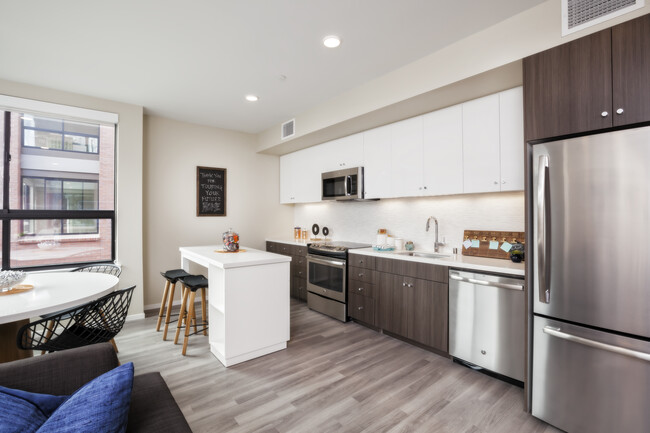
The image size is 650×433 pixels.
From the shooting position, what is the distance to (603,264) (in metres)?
1.70

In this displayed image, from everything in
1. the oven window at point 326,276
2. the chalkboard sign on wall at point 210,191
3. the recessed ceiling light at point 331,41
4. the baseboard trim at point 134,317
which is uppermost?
the recessed ceiling light at point 331,41

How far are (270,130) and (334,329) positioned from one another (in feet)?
10.3

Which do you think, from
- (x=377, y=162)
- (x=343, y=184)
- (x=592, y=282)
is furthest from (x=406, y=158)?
(x=592, y=282)

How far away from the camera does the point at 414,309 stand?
9.79 feet

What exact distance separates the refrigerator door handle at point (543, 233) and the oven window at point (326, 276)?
2.15 m

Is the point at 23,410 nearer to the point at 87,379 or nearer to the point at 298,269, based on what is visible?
the point at 87,379

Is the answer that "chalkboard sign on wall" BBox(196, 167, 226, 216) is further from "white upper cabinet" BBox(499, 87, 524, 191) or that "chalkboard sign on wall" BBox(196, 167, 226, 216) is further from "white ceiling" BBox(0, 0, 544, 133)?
"white upper cabinet" BBox(499, 87, 524, 191)

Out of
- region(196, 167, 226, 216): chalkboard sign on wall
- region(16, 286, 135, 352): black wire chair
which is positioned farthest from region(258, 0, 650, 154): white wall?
region(16, 286, 135, 352): black wire chair

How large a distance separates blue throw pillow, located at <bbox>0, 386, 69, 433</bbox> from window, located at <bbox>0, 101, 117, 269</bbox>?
3234 mm

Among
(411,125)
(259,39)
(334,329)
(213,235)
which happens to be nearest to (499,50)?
(411,125)

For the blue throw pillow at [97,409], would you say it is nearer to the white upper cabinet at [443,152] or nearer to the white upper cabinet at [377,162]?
the white upper cabinet at [443,152]

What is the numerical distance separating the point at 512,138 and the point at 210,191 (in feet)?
13.2

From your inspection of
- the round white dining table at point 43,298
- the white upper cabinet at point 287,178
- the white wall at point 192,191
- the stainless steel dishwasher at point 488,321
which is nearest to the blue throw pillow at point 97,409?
the round white dining table at point 43,298

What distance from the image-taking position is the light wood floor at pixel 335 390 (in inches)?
76.3
